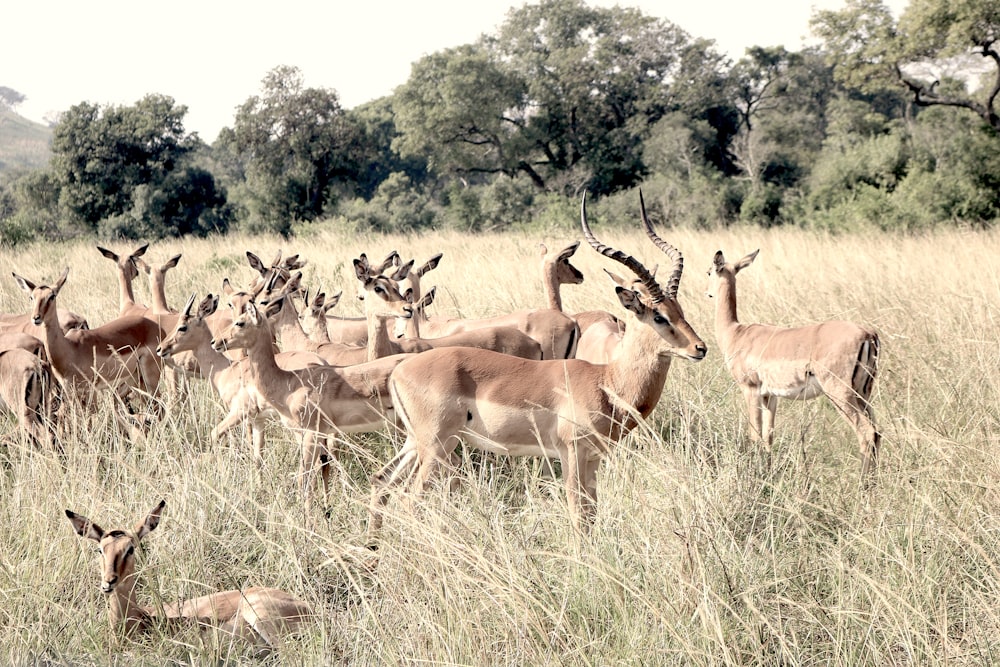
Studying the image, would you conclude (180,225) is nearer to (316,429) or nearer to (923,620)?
(316,429)

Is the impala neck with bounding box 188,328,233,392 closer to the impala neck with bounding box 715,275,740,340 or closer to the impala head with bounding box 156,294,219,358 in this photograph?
the impala head with bounding box 156,294,219,358

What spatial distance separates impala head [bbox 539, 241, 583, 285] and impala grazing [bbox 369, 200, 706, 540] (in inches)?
117

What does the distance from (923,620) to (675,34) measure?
115 ft

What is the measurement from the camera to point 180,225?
25.8 m

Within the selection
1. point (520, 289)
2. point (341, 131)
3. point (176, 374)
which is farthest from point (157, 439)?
point (341, 131)

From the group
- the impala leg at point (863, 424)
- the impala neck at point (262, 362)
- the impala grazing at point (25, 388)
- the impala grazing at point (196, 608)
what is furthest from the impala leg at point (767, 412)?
the impala grazing at point (25, 388)

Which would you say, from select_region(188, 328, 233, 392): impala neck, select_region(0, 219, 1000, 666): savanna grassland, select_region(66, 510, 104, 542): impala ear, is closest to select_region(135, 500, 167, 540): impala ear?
select_region(66, 510, 104, 542): impala ear

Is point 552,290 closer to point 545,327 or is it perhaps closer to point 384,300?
point 545,327

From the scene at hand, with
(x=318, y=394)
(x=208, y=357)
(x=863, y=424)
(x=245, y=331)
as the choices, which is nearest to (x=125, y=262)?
(x=208, y=357)

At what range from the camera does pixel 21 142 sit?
90.8 m

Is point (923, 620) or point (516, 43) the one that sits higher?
point (516, 43)

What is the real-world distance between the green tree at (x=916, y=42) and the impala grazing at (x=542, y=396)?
15023mm

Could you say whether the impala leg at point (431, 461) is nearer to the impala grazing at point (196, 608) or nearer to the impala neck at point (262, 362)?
the impala grazing at point (196, 608)

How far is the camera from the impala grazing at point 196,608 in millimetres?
3148
